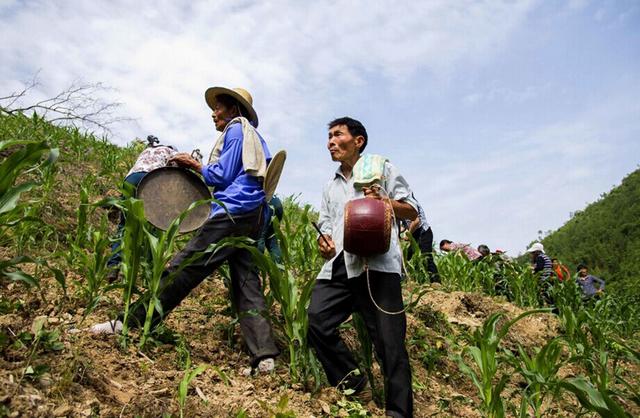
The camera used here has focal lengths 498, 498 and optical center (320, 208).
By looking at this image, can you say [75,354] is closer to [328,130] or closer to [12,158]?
[12,158]

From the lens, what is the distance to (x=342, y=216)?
2.87m

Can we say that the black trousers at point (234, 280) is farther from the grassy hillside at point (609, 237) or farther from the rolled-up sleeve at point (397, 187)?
the grassy hillside at point (609, 237)

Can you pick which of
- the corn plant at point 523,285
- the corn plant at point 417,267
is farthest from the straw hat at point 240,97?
the corn plant at point 523,285

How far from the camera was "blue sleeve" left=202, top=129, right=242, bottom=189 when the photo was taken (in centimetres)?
296

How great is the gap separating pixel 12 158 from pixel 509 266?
6.01 m

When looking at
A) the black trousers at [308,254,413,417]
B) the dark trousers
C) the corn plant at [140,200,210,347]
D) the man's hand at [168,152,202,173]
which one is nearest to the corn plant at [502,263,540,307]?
the dark trousers

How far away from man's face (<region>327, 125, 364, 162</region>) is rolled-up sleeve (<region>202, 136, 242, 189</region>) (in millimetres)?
553

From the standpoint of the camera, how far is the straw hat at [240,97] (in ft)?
10.6

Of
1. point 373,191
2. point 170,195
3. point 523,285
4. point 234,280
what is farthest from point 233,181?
point 523,285

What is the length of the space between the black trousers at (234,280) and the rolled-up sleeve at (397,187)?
0.80m

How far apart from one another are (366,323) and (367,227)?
57 cm

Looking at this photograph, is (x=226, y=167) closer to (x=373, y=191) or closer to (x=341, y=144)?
(x=341, y=144)

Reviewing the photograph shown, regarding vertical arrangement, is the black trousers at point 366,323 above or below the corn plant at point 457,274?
below

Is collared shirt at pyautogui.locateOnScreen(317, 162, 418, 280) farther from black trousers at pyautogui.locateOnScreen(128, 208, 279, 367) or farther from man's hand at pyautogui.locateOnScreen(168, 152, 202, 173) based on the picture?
man's hand at pyautogui.locateOnScreen(168, 152, 202, 173)
